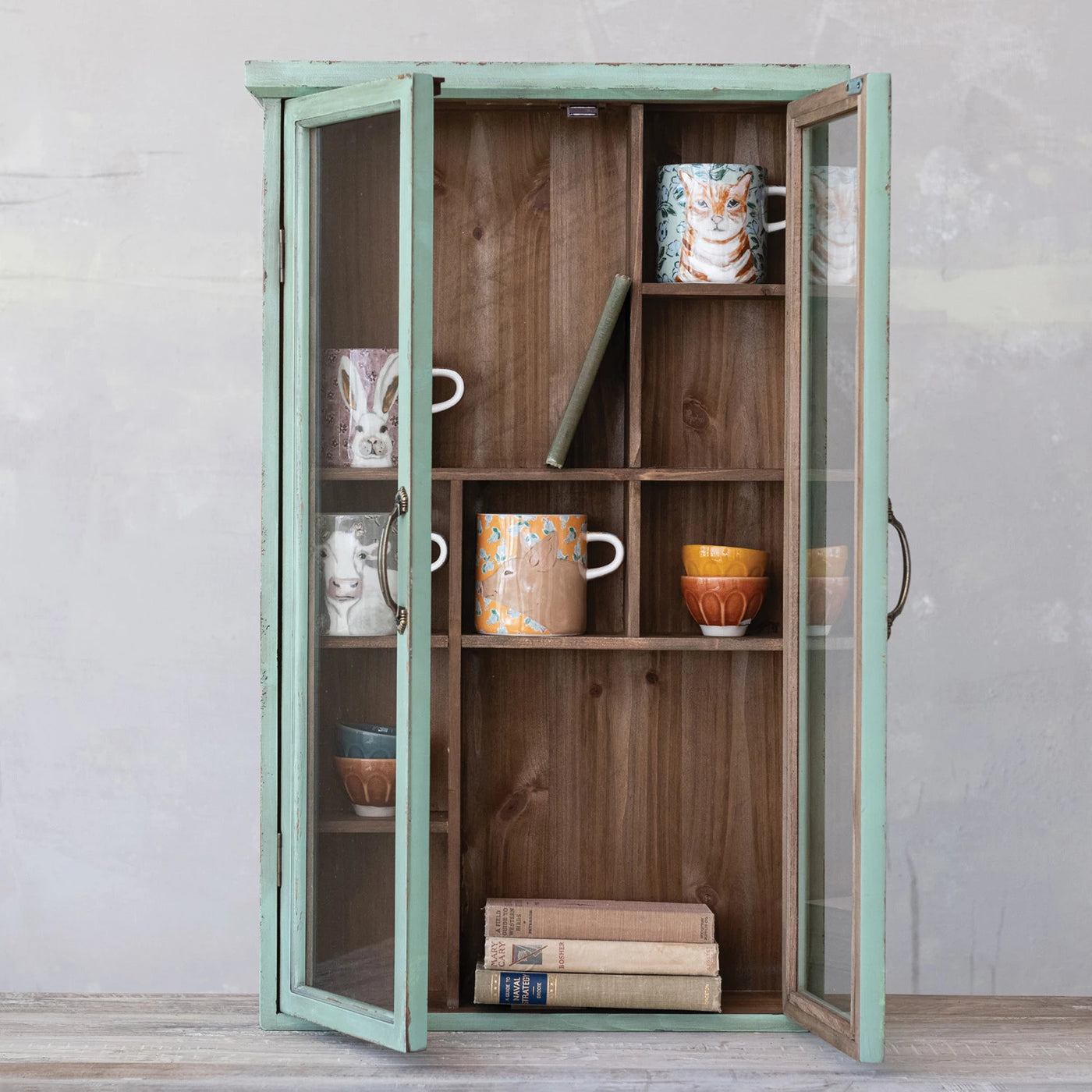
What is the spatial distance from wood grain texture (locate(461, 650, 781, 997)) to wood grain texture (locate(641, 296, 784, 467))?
0.34m

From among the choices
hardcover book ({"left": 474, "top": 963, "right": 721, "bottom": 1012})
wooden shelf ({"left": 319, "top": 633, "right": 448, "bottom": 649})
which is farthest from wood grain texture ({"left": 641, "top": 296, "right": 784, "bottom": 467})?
hardcover book ({"left": 474, "top": 963, "right": 721, "bottom": 1012})

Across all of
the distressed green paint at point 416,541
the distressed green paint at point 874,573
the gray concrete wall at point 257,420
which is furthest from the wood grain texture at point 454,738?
the gray concrete wall at point 257,420

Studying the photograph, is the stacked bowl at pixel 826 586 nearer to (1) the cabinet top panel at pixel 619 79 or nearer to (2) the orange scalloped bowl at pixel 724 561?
(2) the orange scalloped bowl at pixel 724 561

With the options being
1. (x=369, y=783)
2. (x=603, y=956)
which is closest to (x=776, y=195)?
(x=369, y=783)

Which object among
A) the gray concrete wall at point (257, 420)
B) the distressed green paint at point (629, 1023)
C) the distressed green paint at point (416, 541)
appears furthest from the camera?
the gray concrete wall at point (257, 420)

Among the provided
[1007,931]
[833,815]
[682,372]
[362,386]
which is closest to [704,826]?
[833,815]

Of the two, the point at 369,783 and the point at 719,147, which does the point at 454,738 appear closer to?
the point at 369,783

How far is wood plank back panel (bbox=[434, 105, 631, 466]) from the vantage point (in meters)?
1.98

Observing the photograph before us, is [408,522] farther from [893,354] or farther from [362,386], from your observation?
[893,354]

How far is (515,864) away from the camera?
1.98 m

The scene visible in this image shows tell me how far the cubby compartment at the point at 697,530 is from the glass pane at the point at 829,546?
0.15m

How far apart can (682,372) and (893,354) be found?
0.85m

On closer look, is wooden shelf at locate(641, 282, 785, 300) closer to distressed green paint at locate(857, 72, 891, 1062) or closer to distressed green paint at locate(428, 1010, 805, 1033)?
distressed green paint at locate(857, 72, 891, 1062)

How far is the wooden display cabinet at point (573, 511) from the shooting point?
1.66 meters
